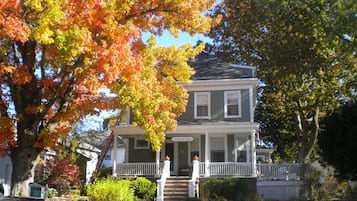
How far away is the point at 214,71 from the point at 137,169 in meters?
8.01

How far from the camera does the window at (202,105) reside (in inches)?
1048

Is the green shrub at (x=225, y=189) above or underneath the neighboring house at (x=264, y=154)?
underneath

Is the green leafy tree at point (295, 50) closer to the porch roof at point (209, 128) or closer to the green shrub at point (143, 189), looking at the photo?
the porch roof at point (209, 128)

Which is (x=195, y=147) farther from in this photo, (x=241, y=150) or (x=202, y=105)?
(x=241, y=150)

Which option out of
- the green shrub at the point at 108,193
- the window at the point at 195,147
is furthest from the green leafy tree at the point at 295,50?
the green shrub at the point at 108,193

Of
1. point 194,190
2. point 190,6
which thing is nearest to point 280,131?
point 194,190

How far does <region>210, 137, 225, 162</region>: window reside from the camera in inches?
1033

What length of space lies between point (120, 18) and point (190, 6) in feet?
8.76

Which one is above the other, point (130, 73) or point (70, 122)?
point (130, 73)

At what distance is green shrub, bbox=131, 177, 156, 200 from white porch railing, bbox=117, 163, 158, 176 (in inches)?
103

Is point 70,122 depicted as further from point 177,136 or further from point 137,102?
point 177,136

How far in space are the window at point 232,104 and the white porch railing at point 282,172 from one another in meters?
3.93

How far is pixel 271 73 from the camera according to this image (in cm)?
2981

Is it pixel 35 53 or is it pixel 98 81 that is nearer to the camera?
pixel 98 81
